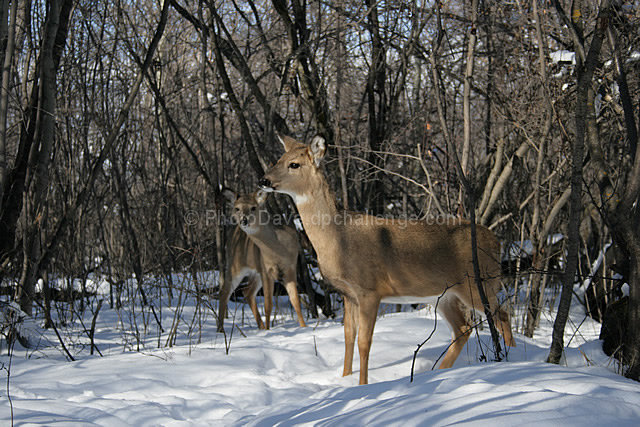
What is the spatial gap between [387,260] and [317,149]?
4.18ft

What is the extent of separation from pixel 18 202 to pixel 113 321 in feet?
7.32

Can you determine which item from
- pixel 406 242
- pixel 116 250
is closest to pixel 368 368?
pixel 406 242

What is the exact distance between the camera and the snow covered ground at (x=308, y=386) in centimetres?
261

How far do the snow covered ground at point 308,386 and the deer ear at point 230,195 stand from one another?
2.58 metres

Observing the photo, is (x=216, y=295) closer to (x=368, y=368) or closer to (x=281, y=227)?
(x=281, y=227)

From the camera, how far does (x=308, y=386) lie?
4.51 metres

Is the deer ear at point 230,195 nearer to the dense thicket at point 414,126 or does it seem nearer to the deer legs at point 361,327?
the dense thicket at point 414,126

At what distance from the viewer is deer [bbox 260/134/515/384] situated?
16.4 feet

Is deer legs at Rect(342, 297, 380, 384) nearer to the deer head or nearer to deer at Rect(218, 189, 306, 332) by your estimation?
the deer head

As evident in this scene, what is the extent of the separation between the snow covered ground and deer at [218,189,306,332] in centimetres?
180

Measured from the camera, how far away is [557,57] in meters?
6.48

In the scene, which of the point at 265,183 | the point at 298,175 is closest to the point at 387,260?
the point at 298,175

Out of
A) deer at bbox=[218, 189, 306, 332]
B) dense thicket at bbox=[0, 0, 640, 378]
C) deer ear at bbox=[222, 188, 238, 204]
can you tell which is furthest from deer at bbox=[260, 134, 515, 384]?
deer ear at bbox=[222, 188, 238, 204]

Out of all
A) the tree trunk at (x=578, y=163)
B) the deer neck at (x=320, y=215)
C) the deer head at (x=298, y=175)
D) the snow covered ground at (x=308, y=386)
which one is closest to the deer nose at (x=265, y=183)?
the deer head at (x=298, y=175)
